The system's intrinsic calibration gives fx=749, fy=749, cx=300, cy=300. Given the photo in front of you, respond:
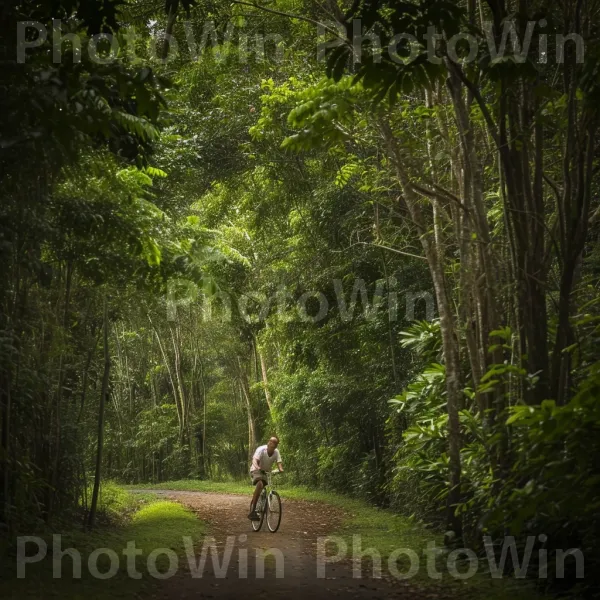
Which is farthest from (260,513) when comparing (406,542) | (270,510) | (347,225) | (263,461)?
(347,225)

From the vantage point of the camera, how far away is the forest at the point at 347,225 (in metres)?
6.03

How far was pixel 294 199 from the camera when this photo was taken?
53.1ft

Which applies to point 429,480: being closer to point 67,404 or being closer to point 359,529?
point 359,529

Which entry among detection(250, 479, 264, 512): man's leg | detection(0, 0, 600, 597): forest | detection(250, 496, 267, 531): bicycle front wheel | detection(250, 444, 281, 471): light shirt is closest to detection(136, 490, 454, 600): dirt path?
detection(250, 496, 267, 531): bicycle front wheel

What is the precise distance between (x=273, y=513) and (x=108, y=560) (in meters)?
4.03

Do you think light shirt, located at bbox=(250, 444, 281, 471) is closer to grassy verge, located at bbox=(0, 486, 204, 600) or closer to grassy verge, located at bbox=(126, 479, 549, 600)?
grassy verge, located at bbox=(0, 486, 204, 600)

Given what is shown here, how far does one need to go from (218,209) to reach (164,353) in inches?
483

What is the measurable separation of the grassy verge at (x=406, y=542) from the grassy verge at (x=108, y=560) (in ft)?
7.99

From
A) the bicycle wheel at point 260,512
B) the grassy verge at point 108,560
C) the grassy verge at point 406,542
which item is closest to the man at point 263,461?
the bicycle wheel at point 260,512

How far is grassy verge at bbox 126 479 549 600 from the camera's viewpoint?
662cm

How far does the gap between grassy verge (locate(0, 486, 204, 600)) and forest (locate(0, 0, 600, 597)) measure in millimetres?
702

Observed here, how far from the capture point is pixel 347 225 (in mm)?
14680

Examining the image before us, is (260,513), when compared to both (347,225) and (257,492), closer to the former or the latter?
(257,492)

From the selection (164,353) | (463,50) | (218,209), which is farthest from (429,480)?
(164,353)
